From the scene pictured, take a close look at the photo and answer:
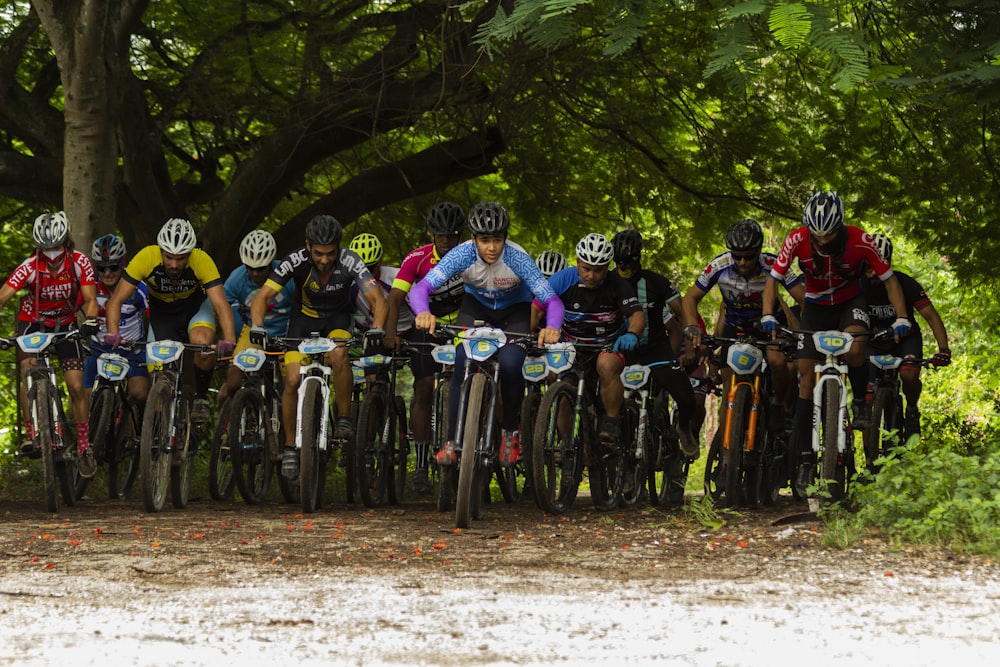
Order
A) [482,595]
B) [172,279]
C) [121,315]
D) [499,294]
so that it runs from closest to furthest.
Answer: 1. [482,595]
2. [499,294]
3. [172,279]
4. [121,315]

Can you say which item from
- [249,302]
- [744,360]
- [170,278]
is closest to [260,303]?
[170,278]

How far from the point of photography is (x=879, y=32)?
353 inches

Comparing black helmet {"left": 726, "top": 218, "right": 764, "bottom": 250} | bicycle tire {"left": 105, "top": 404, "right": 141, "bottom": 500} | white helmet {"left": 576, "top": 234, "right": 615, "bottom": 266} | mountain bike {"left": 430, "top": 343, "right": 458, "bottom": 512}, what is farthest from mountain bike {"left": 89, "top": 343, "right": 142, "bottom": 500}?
A: black helmet {"left": 726, "top": 218, "right": 764, "bottom": 250}

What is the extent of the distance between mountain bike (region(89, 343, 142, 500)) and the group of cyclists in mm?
119

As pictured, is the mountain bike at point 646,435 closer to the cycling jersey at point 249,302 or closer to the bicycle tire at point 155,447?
the cycling jersey at point 249,302

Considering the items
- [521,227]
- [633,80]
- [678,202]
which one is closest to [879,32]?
[633,80]

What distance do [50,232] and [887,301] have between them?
660 cm

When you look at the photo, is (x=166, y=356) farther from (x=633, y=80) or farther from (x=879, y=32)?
(x=633, y=80)

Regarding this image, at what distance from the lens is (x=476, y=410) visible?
923 centimetres

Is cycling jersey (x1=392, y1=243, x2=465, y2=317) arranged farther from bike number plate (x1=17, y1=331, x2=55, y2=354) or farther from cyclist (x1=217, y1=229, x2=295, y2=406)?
bike number plate (x1=17, y1=331, x2=55, y2=354)

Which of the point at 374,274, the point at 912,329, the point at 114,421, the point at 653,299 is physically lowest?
the point at 114,421

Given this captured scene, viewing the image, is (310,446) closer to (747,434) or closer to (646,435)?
(646,435)

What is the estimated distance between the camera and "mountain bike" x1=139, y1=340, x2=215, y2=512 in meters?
10.5

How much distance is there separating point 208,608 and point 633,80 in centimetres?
1068
